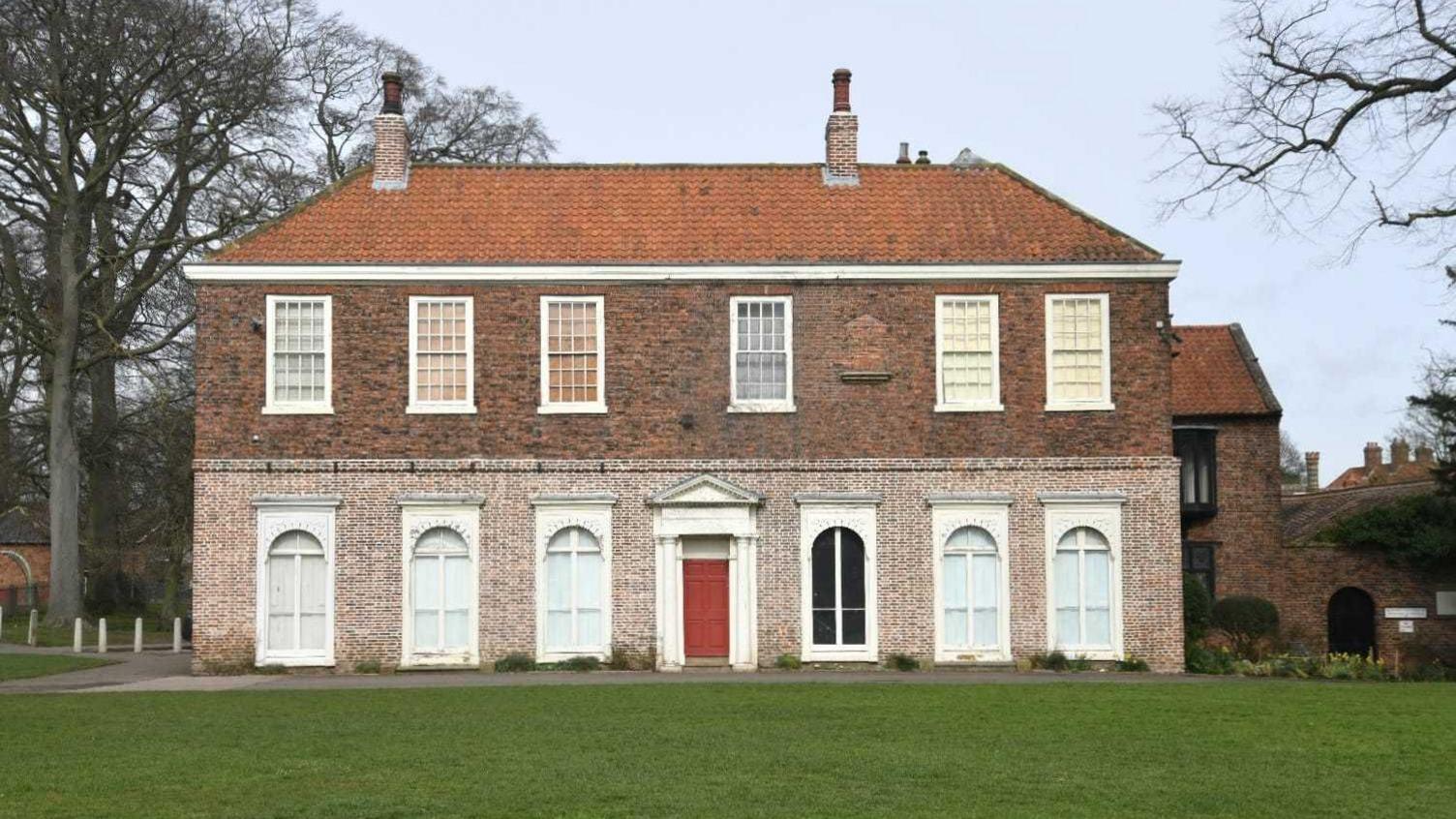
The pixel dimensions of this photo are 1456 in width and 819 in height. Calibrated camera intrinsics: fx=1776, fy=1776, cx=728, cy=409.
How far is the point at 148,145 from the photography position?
44312mm

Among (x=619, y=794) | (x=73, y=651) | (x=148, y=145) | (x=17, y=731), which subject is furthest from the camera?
(x=148, y=145)

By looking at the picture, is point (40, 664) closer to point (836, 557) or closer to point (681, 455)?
point (681, 455)

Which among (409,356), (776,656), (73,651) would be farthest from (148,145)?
(776,656)

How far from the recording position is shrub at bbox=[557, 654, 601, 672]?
30625 mm

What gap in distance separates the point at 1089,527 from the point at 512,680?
34.3ft

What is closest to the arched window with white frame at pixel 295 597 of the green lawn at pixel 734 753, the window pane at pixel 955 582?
the green lawn at pixel 734 753

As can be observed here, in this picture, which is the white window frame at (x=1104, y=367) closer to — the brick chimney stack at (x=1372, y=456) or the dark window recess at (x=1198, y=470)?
the dark window recess at (x=1198, y=470)

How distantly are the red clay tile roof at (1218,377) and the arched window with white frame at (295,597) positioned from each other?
19503 millimetres

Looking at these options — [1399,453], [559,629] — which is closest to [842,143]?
[559,629]

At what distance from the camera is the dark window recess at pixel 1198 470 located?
39.2 meters

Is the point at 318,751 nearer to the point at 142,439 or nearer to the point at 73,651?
the point at 73,651

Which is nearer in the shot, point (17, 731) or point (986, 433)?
point (17, 731)

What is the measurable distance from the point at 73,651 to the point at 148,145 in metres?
12.9

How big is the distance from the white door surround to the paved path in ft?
2.35
